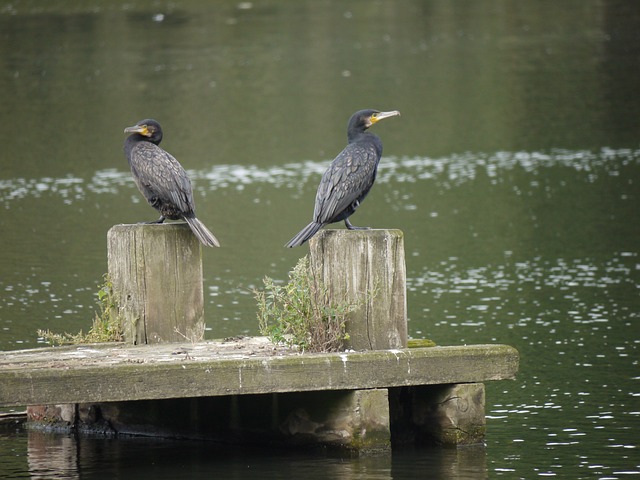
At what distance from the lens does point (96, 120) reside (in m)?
40.8

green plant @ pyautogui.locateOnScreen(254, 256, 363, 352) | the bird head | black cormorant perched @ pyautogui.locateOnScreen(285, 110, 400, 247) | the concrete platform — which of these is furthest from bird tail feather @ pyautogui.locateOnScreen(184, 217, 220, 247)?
the bird head

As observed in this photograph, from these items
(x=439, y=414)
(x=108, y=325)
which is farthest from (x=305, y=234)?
(x=108, y=325)

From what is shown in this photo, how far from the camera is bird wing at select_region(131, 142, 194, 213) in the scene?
11773 millimetres

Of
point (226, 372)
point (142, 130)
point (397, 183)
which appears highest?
point (397, 183)

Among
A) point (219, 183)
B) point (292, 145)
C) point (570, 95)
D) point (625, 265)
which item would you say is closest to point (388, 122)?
point (292, 145)

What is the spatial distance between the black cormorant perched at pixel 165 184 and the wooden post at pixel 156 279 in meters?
0.18

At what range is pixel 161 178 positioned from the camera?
11.9 m

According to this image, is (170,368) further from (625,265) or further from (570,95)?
(570,95)

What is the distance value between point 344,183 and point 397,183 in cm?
1838

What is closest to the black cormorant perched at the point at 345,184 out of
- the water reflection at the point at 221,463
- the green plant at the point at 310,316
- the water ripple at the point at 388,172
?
the green plant at the point at 310,316

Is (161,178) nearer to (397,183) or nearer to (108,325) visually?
(108,325)

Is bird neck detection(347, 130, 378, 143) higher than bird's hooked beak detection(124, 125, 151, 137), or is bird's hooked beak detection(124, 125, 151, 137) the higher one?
bird's hooked beak detection(124, 125, 151, 137)

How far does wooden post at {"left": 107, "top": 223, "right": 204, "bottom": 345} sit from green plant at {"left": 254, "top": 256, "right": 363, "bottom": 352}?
1.12 metres

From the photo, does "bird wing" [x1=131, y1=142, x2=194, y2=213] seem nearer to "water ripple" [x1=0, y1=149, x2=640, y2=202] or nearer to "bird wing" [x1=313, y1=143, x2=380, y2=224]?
"bird wing" [x1=313, y1=143, x2=380, y2=224]
